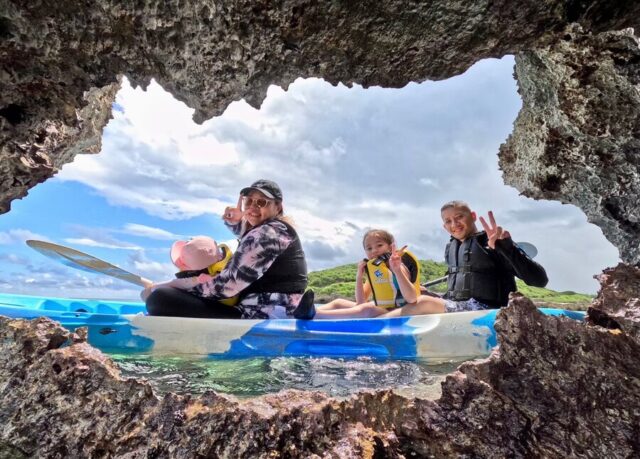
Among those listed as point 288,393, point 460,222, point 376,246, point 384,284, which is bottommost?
point 288,393

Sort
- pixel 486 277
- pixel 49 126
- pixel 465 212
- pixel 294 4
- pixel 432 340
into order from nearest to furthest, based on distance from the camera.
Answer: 1. pixel 294 4
2. pixel 49 126
3. pixel 432 340
4. pixel 486 277
5. pixel 465 212

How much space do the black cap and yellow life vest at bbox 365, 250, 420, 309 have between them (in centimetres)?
194

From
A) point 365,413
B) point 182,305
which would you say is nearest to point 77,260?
point 182,305

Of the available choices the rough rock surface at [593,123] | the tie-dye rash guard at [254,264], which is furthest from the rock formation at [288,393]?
the tie-dye rash guard at [254,264]

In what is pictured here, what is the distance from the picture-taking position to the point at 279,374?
3.59 metres

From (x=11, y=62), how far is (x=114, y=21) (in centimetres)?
63

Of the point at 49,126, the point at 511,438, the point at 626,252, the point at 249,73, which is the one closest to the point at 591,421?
the point at 511,438

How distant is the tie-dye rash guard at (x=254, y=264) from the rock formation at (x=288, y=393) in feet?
7.13

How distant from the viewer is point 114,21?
1959mm

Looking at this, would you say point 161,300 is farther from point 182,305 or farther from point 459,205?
point 459,205

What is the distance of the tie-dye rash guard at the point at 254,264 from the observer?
446 cm

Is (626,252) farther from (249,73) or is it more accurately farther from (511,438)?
(249,73)

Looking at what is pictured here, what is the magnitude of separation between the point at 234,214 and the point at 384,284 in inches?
92.2

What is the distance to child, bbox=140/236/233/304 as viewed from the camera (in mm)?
5016
